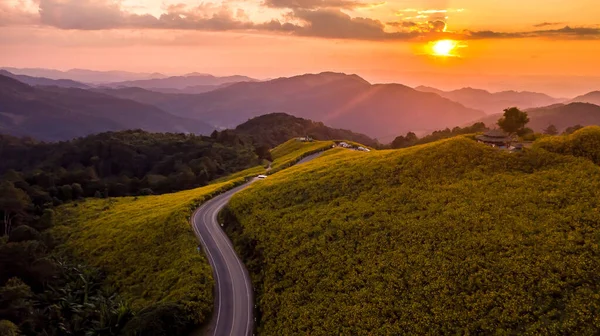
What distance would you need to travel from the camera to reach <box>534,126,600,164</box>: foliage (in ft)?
123

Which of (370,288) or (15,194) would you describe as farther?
(15,194)

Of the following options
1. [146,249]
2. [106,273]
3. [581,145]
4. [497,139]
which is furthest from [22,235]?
[581,145]

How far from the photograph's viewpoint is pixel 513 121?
176 feet

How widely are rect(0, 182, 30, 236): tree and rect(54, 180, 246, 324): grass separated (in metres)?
5.83

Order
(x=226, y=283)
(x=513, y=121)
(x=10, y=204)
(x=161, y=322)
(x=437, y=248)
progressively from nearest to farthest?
(x=161, y=322) < (x=437, y=248) < (x=226, y=283) < (x=513, y=121) < (x=10, y=204)

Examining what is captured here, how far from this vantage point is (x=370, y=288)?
29000 mm

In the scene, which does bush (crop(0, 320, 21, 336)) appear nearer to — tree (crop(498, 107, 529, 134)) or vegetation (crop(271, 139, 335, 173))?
vegetation (crop(271, 139, 335, 173))

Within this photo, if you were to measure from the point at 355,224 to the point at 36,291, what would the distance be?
33802 mm

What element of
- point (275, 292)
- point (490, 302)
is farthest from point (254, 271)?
point (490, 302)

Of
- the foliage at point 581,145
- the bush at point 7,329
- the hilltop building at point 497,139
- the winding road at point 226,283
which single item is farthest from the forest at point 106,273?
the foliage at point 581,145

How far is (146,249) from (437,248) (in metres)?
32.7

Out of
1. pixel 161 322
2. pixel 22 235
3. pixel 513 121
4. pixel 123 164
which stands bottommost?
pixel 123 164

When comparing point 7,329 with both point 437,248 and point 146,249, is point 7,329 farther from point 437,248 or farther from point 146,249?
point 437,248

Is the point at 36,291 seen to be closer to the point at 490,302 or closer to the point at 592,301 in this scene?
the point at 490,302
